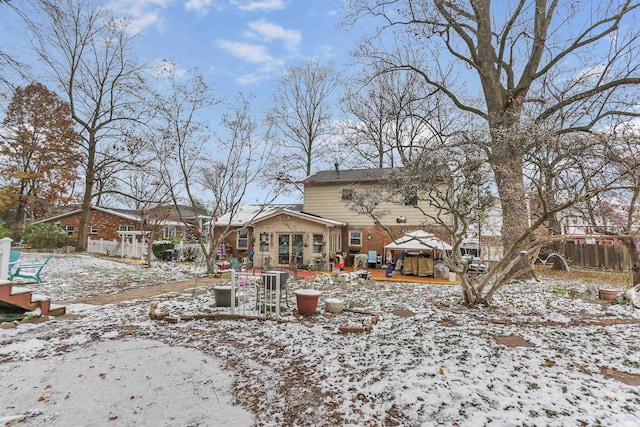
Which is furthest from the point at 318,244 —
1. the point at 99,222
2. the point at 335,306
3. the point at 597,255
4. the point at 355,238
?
the point at 99,222

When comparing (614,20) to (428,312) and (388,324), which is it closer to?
(428,312)

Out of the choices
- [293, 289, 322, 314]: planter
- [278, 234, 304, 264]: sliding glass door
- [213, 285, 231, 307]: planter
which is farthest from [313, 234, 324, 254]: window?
[293, 289, 322, 314]: planter

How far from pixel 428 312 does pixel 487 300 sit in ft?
5.49

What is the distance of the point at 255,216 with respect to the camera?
16156 mm

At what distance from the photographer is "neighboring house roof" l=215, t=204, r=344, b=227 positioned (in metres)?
16.2

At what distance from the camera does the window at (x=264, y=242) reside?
17516mm

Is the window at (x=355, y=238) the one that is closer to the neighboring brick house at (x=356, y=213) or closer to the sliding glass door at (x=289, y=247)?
the neighboring brick house at (x=356, y=213)

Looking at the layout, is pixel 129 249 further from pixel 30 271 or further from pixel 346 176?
pixel 346 176

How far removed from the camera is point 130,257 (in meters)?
19.9

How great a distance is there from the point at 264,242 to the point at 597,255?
55.8 ft

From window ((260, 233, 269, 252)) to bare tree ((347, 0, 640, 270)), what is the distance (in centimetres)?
1015

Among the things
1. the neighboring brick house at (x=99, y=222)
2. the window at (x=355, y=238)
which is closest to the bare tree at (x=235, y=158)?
the window at (x=355, y=238)

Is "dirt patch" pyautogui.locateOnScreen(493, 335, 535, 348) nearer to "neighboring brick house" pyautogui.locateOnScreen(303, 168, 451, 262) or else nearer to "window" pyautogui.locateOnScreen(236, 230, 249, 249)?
"neighboring brick house" pyautogui.locateOnScreen(303, 168, 451, 262)

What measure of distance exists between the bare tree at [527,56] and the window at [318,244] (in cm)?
850
